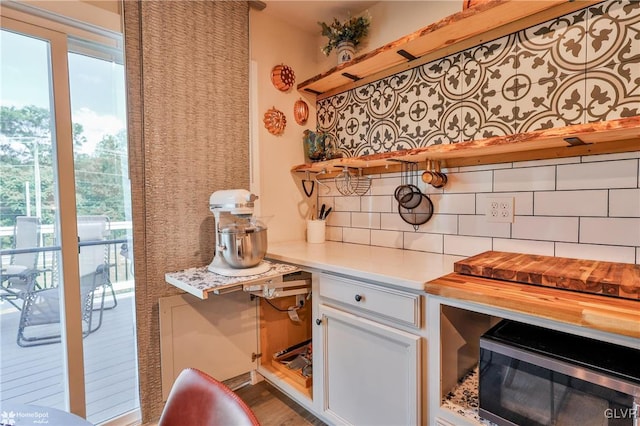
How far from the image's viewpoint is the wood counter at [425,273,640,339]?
72 cm

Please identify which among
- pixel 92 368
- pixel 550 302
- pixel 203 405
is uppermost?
pixel 550 302

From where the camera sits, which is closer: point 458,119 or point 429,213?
point 458,119

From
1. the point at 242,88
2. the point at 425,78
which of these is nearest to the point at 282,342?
the point at 242,88

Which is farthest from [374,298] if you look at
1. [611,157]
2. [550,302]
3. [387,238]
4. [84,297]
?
[84,297]

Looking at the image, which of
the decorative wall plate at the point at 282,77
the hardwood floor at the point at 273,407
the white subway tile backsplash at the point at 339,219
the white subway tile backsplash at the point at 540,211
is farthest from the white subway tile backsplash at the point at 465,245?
the decorative wall plate at the point at 282,77

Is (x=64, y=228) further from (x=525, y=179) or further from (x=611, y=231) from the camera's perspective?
(x=611, y=231)

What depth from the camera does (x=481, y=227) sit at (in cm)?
145

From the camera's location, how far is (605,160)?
1.14 metres

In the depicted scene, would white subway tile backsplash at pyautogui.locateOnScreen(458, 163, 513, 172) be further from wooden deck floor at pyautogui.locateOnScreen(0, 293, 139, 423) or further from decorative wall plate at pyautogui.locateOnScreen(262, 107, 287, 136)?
wooden deck floor at pyautogui.locateOnScreen(0, 293, 139, 423)

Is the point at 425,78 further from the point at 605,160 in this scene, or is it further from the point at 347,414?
the point at 347,414

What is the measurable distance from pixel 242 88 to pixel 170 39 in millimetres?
421

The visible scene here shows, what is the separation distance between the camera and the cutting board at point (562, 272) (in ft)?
2.77

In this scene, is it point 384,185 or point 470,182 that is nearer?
point 470,182

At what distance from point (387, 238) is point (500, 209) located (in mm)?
620
